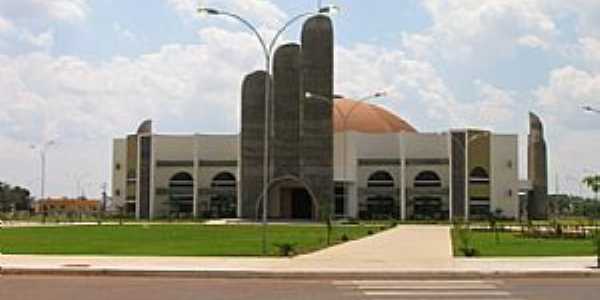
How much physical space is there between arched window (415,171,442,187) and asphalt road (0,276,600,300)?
9585cm

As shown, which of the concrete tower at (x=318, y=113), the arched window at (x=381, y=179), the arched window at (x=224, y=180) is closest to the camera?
the concrete tower at (x=318, y=113)

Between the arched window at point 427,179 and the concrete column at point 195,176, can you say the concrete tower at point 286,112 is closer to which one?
the concrete column at point 195,176

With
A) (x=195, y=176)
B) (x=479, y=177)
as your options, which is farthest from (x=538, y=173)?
(x=195, y=176)

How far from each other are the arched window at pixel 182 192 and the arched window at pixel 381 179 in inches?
876

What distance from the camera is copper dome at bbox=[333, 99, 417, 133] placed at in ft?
420

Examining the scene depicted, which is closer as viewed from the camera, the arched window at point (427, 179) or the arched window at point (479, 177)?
the arched window at point (479, 177)

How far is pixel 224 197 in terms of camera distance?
404 feet

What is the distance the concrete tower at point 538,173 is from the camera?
4914 inches

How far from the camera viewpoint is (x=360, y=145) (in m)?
122

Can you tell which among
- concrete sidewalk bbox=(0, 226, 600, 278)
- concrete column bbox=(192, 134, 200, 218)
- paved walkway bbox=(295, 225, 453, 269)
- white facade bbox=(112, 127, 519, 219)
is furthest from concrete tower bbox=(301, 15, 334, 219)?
concrete sidewalk bbox=(0, 226, 600, 278)

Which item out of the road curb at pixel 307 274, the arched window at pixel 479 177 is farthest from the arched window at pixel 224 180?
the road curb at pixel 307 274

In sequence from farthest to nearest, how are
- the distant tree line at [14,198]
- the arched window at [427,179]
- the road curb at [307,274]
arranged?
the distant tree line at [14,198] < the arched window at [427,179] < the road curb at [307,274]

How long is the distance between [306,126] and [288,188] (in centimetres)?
1193

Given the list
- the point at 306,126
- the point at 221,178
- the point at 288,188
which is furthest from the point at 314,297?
the point at 221,178
